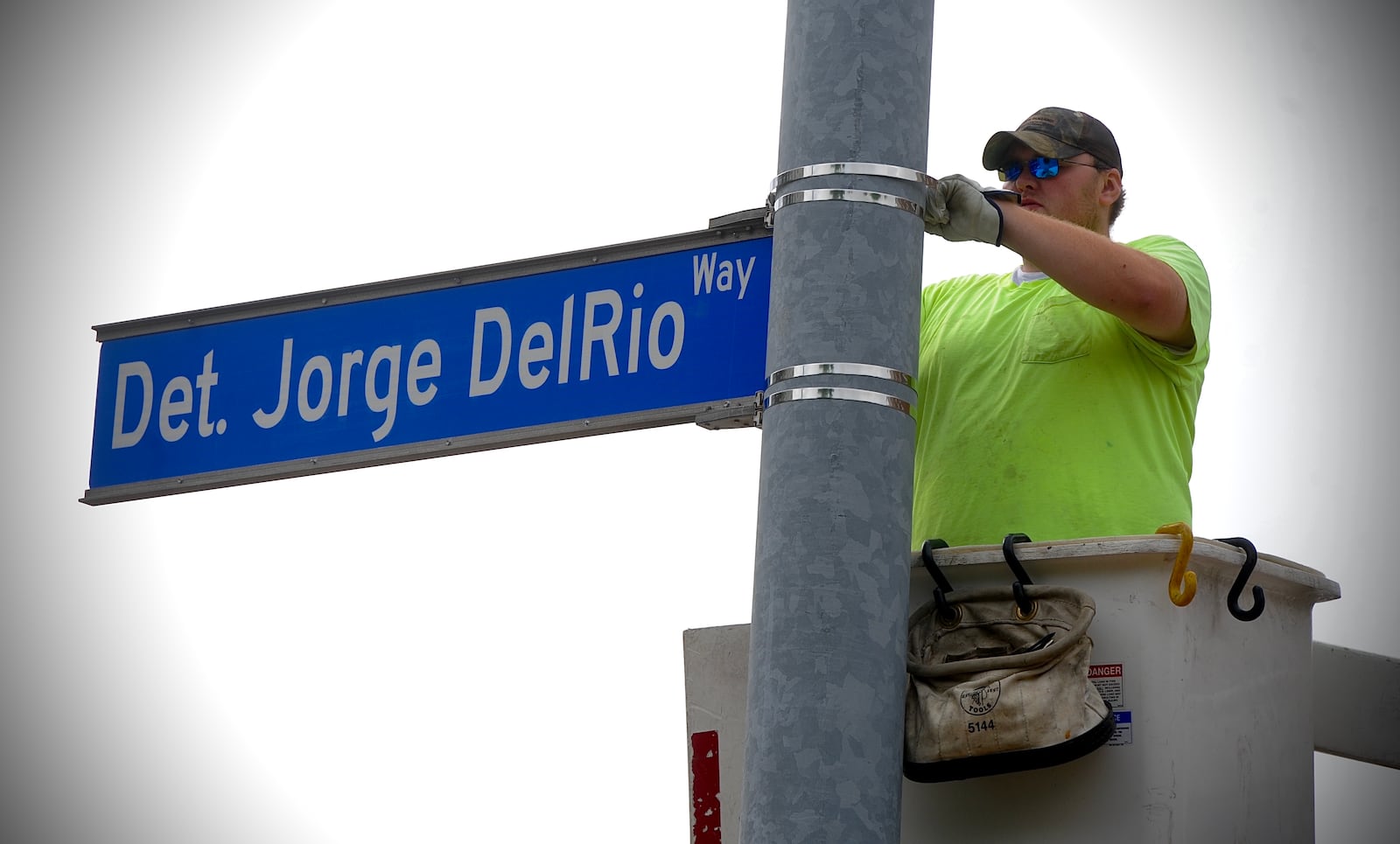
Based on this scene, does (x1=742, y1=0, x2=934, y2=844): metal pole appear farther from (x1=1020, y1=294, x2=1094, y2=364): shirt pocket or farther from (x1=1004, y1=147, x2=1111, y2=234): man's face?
(x1=1004, y1=147, x2=1111, y2=234): man's face

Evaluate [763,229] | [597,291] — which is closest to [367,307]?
[597,291]

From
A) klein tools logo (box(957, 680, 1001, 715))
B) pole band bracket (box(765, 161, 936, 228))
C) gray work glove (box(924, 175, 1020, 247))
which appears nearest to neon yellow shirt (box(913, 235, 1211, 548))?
gray work glove (box(924, 175, 1020, 247))

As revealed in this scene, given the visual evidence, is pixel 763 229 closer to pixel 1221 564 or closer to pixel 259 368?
pixel 1221 564

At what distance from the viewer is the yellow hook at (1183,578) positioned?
2641mm

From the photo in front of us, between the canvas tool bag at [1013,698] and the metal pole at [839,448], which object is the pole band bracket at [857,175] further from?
the canvas tool bag at [1013,698]

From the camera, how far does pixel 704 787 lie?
3369 millimetres

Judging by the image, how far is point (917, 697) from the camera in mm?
2727

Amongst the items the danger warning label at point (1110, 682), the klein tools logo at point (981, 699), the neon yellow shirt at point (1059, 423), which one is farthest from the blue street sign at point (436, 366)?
the danger warning label at point (1110, 682)

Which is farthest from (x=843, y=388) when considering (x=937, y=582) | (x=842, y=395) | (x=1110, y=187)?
(x=1110, y=187)

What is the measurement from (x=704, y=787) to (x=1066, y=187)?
1505mm

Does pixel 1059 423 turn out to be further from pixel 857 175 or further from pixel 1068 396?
pixel 857 175

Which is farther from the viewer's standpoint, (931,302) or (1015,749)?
(931,302)

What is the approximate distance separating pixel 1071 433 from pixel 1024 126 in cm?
83

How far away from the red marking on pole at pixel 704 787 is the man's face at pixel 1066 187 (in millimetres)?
1351
